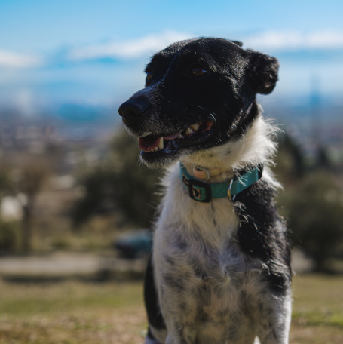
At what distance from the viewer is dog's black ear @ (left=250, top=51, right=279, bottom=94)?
10.5 ft

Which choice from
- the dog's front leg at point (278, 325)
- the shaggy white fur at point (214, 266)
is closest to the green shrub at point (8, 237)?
the shaggy white fur at point (214, 266)

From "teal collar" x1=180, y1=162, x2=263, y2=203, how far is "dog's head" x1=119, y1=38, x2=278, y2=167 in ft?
0.97

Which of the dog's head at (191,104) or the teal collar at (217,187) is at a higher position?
the dog's head at (191,104)

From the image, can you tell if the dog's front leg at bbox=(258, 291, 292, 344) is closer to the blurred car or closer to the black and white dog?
the black and white dog

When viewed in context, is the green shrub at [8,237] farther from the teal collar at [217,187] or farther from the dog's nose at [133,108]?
the dog's nose at [133,108]

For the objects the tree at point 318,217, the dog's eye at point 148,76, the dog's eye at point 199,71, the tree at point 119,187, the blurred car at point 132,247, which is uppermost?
the dog's eye at point 148,76

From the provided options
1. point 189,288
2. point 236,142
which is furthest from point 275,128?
point 189,288

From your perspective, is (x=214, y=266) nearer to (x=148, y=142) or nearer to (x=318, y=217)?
(x=148, y=142)

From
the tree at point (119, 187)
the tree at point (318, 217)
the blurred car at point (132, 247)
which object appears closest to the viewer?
the tree at point (119, 187)

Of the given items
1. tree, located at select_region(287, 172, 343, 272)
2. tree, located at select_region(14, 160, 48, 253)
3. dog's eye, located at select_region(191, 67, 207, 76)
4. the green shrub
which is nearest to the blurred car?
the green shrub

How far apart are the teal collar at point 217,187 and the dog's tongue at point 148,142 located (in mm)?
383

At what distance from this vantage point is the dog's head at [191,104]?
285cm

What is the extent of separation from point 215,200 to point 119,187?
18.8 meters

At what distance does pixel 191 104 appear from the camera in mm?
2910
